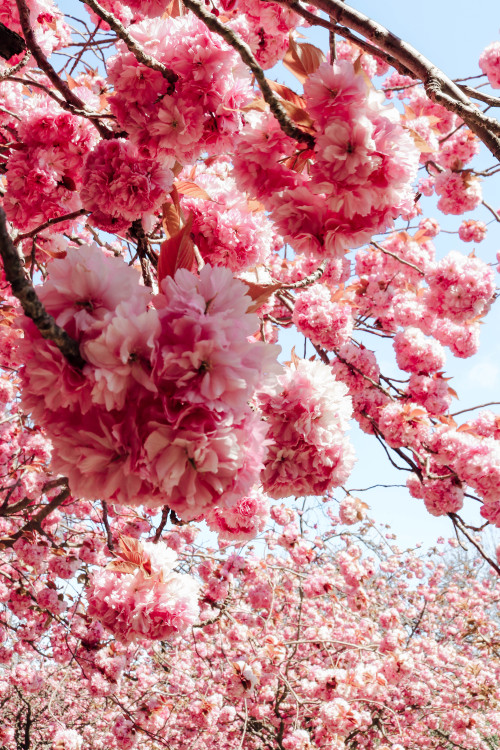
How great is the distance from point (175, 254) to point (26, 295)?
0.35 m

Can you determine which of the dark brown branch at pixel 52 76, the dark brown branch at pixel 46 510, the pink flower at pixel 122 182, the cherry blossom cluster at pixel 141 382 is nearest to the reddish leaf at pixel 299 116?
the pink flower at pixel 122 182

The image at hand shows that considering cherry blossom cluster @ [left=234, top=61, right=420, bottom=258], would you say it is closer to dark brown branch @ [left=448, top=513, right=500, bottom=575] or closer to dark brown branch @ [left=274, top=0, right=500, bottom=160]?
dark brown branch @ [left=274, top=0, right=500, bottom=160]

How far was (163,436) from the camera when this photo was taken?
739 millimetres

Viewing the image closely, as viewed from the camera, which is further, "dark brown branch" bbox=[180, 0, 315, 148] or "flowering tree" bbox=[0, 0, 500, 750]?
"dark brown branch" bbox=[180, 0, 315, 148]

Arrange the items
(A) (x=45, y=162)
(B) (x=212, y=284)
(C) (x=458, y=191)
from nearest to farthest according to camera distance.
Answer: (B) (x=212, y=284) → (A) (x=45, y=162) → (C) (x=458, y=191)

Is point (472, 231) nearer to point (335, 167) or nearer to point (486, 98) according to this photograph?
point (486, 98)

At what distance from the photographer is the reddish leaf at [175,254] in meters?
0.92

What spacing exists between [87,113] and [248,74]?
1.72ft

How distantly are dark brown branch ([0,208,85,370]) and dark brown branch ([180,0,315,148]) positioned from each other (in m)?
0.68

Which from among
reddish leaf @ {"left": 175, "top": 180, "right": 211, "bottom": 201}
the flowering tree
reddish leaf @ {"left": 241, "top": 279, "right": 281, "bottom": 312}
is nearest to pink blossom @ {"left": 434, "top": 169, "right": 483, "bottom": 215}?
the flowering tree

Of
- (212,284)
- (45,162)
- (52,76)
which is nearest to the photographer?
(212,284)

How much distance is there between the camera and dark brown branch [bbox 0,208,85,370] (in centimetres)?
64

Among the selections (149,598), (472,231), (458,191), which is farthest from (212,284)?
(472,231)

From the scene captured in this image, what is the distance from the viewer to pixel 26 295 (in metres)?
0.64
